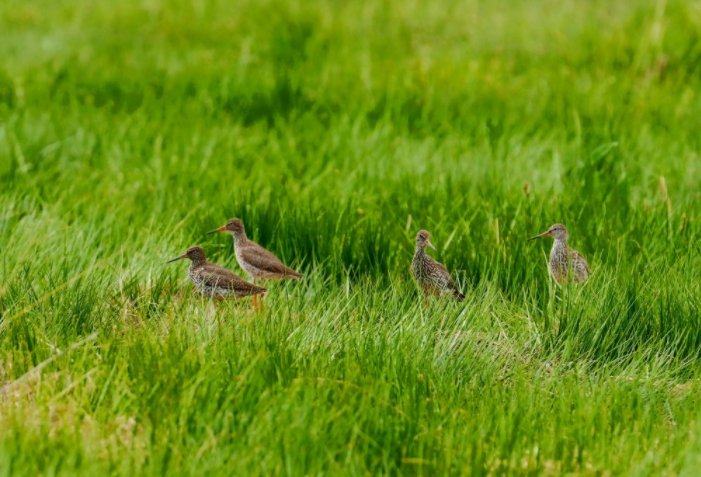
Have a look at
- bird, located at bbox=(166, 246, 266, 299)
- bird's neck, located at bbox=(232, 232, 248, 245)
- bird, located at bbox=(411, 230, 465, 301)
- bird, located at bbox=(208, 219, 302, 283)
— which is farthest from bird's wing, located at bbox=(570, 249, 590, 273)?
bird's neck, located at bbox=(232, 232, 248, 245)

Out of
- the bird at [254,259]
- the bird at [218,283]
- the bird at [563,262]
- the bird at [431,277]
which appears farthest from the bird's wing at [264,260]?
the bird at [563,262]

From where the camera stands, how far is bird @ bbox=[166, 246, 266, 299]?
4.21m

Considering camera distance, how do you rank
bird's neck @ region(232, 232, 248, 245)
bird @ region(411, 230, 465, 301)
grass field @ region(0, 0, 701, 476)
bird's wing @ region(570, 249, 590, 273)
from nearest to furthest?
grass field @ region(0, 0, 701, 476) → bird @ region(411, 230, 465, 301) → bird's wing @ region(570, 249, 590, 273) → bird's neck @ region(232, 232, 248, 245)

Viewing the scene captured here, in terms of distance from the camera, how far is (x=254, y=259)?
14.9 feet

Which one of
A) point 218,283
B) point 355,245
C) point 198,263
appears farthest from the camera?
point 355,245

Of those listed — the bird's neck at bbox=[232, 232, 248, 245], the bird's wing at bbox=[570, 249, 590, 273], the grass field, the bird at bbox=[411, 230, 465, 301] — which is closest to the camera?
the grass field

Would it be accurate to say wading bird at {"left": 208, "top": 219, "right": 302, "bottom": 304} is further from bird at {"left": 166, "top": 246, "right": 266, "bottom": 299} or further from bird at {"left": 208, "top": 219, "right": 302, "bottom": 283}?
bird at {"left": 166, "top": 246, "right": 266, "bottom": 299}

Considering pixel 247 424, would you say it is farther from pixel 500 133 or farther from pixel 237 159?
pixel 500 133

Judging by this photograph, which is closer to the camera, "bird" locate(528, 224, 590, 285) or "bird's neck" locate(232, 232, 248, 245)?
"bird" locate(528, 224, 590, 285)

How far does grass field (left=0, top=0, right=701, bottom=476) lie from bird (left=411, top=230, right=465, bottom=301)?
75 mm

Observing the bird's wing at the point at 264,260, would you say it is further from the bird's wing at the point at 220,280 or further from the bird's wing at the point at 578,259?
the bird's wing at the point at 578,259

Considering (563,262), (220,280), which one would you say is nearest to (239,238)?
(220,280)

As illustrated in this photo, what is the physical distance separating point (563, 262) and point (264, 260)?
3.86 ft

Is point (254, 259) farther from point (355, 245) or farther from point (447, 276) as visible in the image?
point (447, 276)
